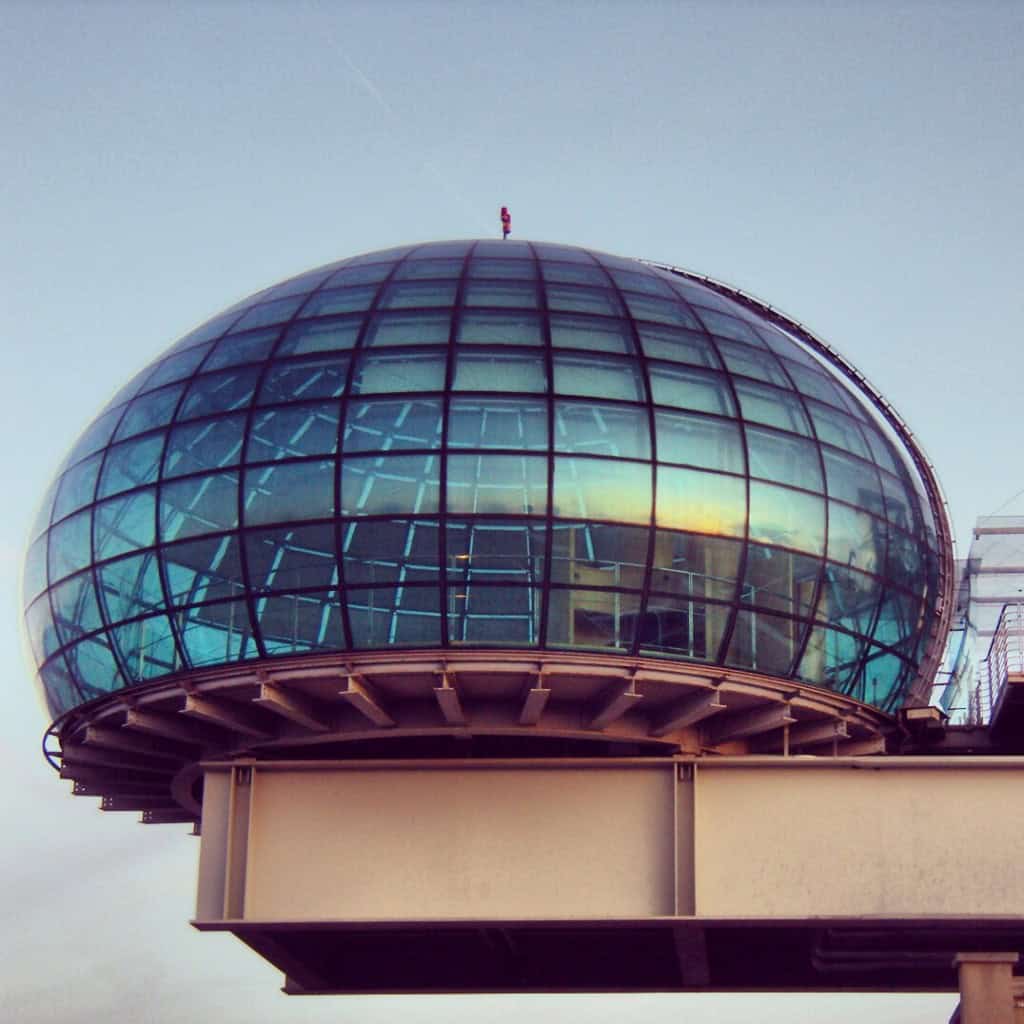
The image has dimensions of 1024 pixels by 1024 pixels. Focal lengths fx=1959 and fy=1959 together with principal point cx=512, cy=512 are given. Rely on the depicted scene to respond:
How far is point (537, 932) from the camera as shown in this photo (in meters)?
29.5

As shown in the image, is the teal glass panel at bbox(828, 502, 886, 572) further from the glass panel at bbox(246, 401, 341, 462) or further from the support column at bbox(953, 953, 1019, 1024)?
the glass panel at bbox(246, 401, 341, 462)

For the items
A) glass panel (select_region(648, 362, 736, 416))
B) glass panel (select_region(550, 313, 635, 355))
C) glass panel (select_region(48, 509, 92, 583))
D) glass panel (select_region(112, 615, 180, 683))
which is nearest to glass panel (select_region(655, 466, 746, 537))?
glass panel (select_region(648, 362, 736, 416))

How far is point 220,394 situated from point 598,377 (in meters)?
4.94

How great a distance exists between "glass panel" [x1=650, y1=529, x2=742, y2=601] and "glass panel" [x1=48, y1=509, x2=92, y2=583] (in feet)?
25.0

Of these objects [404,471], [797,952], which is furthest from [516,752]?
[797,952]

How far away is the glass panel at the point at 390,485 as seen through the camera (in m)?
23.5

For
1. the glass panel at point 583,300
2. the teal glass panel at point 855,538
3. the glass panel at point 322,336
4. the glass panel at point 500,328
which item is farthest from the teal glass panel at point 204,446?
the teal glass panel at point 855,538

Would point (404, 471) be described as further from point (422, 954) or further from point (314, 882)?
point (422, 954)

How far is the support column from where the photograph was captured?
2369 centimetres

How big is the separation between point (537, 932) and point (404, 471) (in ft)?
30.2

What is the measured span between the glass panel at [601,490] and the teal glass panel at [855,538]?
9.51ft

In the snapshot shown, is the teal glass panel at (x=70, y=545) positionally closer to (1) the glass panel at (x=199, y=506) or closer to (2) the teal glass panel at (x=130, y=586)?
(2) the teal glass panel at (x=130, y=586)

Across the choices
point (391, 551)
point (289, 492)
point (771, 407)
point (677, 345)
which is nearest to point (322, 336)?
point (289, 492)

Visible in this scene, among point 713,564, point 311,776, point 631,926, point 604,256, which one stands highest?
point 604,256
